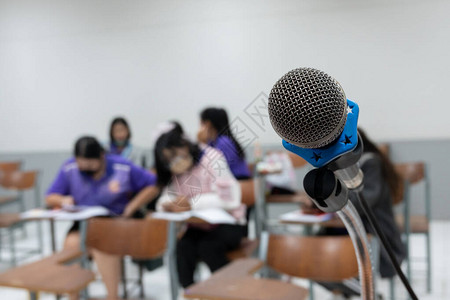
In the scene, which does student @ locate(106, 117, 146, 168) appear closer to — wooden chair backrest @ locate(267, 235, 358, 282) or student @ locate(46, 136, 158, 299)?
student @ locate(46, 136, 158, 299)

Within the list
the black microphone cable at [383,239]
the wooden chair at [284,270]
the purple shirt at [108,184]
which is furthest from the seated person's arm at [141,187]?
the black microphone cable at [383,239]

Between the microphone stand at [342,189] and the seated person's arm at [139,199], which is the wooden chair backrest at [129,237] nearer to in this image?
the seated person's arm at [139,199]

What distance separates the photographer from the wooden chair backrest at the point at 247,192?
2.74 meters

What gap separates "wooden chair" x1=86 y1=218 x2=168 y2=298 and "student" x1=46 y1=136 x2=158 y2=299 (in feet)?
1.71

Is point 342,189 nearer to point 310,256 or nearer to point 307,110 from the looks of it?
point 307,110

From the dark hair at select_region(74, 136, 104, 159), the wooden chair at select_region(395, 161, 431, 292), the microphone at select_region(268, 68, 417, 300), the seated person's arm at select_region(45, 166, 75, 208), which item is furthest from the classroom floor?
the microphone at select_region(268, 68, 417, 300)

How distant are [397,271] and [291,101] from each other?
212mm

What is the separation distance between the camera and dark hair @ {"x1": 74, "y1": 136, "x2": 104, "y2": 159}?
274 centimetres

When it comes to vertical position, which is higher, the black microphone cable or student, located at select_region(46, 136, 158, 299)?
the black microphone cable

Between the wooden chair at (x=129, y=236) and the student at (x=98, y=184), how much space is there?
521 mm

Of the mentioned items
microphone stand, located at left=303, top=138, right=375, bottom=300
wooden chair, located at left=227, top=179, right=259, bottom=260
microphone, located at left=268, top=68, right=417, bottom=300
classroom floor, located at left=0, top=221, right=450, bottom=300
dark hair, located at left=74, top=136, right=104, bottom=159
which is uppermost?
microphone, located at left=268, top=68, right=417, bottom=300

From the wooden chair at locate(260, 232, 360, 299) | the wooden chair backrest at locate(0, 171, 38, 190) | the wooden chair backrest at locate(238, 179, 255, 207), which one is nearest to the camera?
the wooden chair at locate(260, 232, 360, 299)

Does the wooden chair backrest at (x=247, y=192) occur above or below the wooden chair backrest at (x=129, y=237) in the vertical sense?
above

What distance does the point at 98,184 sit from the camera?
287 centimetres
